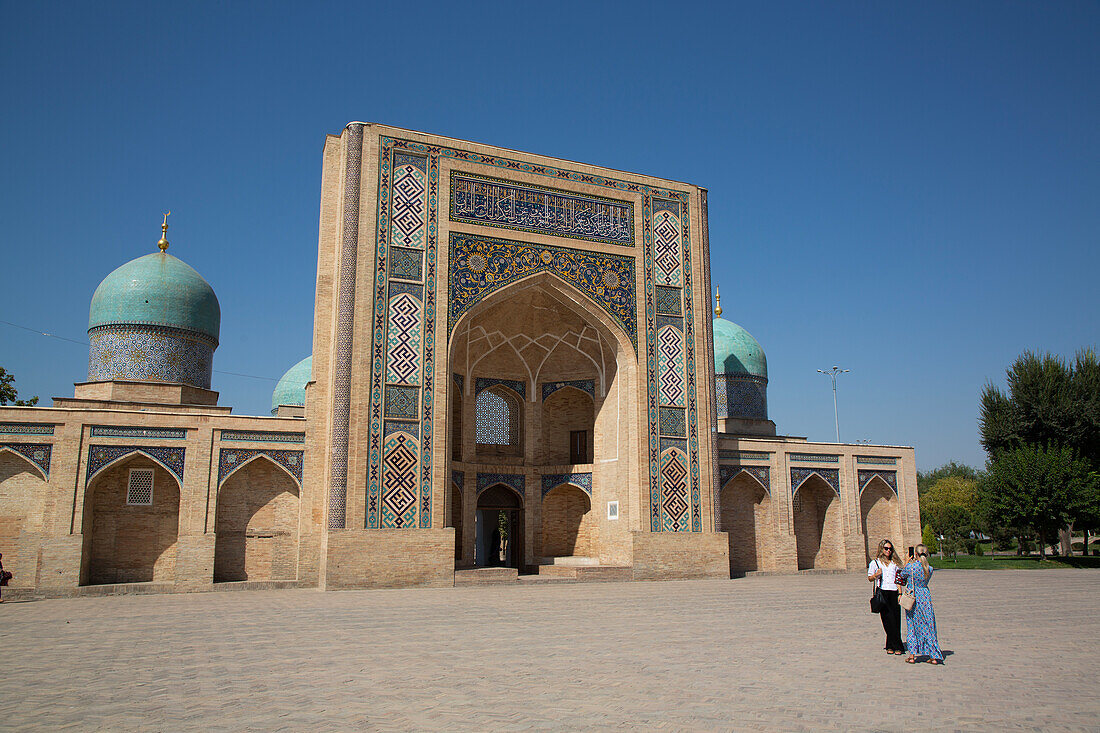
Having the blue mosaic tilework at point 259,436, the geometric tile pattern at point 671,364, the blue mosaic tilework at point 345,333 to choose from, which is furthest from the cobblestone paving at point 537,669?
the geometric tile pattern at point 671,364

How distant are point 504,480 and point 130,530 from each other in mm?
6664

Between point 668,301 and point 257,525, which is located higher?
point 668,301

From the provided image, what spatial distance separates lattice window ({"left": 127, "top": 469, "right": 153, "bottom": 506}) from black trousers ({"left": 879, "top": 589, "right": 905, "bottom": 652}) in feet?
36.4

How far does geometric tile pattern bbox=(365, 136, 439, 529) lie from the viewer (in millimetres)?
12352

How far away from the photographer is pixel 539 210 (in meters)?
14.5

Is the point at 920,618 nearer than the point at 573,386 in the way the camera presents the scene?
Yes

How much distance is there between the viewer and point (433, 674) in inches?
186

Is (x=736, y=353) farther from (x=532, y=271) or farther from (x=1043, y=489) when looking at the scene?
(x=532, y=271)

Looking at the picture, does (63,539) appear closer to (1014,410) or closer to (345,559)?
(345,559)

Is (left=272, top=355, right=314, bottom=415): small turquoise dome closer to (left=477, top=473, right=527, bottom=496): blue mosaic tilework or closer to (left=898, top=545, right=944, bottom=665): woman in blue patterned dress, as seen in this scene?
(left=477, top=473, right=527, bottom=496): blue mosaic tilework

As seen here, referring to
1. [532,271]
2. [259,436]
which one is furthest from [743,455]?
[259,436]

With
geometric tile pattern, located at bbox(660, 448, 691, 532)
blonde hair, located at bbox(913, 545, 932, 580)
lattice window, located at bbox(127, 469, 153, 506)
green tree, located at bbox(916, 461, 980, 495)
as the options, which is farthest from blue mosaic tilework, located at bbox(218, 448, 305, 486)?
green tree, located at bbox(916, 461, 980, 495)

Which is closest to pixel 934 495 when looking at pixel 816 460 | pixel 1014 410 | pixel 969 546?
pixel 969 546

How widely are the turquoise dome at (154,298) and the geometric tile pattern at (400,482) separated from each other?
619 cm
